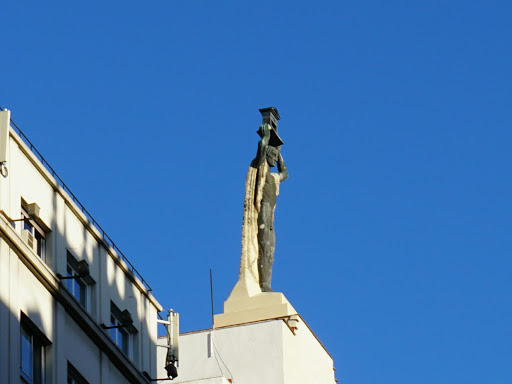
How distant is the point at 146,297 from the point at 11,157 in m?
7.49

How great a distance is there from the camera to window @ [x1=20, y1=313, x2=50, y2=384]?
3781cm

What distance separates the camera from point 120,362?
4209 cm

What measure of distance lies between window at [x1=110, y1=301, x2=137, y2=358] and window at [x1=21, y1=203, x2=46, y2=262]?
3.36 metres

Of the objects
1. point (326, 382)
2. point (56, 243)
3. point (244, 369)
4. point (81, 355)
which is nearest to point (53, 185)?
point (56, 243)

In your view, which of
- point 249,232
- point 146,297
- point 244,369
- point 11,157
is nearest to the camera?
point 11,157

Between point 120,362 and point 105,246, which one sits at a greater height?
point 105,246

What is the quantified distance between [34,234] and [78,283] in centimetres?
220

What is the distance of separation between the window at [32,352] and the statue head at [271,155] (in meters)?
19.0

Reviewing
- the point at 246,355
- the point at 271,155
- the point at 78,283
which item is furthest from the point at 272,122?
the point at 78,283

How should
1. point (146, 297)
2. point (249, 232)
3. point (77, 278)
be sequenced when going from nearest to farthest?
point (77, 278)
point (146, 297)
point (249, 232)

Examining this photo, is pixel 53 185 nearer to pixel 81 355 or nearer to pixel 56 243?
pixel 56 243

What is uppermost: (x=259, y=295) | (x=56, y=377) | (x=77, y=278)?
(x=259, y=295)

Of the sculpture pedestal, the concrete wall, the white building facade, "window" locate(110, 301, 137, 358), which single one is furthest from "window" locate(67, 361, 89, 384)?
the sculpture pedestal

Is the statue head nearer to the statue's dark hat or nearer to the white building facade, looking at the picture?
the statue's dark hat
